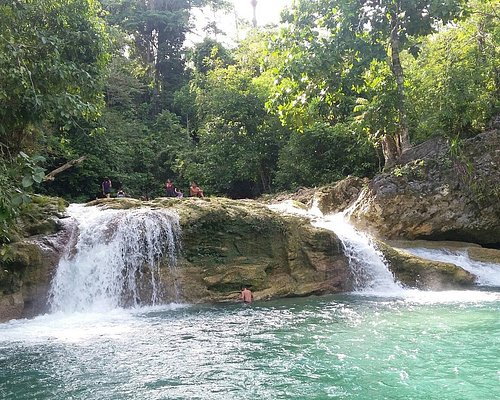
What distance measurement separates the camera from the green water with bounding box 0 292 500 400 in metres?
5.54

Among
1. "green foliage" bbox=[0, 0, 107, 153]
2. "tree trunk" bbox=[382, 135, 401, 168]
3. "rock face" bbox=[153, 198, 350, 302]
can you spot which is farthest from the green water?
"tree trunk" bbox=[382, 135, 401, 168]

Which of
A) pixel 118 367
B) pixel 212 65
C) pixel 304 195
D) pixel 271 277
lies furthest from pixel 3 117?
pixel 212 65

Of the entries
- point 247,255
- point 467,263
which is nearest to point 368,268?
point 467,263

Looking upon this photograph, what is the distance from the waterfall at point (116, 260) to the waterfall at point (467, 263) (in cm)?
724

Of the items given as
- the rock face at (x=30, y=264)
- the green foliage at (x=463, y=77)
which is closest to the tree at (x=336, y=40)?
the green foliage at (x=463, y=77)

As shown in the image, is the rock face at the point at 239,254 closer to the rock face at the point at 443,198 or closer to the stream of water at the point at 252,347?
the stream of water at the point at 252,347

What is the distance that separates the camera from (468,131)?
56.3 ft

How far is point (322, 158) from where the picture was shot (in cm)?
2286

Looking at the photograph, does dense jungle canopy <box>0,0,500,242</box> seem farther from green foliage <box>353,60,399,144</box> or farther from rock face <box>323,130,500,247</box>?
rock face <box>323,130,500,247</box>

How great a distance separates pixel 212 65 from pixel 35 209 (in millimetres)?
21159

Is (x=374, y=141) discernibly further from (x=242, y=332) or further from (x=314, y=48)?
(x=242, y=332)

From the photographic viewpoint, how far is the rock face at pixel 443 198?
593 inches

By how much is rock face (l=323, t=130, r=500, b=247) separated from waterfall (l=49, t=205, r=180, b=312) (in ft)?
22.7

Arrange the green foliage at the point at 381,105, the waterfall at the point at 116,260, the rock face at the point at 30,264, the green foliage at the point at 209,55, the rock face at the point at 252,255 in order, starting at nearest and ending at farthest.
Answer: the rock face at the point at 30,264, the waterfall at the point at 116,260, the rock face at the point at 252,255, the green foliage at the point at 381,105, the green foliage at the point at 209,55
